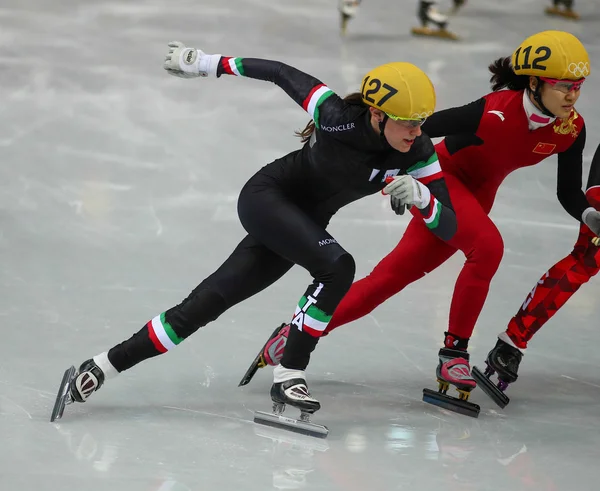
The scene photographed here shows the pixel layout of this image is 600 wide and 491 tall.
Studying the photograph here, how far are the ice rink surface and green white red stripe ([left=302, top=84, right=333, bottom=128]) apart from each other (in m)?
1.20

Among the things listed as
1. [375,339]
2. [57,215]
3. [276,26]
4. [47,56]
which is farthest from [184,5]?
[375,339]

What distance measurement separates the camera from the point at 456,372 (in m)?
4.44

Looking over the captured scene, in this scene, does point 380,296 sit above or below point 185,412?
above

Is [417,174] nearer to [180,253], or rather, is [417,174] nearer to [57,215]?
[180,253]

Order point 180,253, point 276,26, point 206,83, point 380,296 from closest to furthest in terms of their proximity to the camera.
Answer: point 380,296 → point 180,253 → point 206,83 → point 276,26

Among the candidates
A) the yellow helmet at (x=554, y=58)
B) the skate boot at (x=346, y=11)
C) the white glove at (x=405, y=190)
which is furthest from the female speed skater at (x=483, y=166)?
the skate boot at (x=346, y=11)

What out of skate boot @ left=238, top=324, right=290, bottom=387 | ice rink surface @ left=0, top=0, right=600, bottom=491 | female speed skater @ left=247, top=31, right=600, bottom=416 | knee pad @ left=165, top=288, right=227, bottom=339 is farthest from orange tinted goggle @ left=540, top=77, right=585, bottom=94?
knee pad @ left=165, top=288, right=227, bottom=339

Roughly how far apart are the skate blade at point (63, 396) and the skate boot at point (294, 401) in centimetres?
74

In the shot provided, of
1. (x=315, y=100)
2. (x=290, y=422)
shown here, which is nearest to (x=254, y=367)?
(x=290, y=422)

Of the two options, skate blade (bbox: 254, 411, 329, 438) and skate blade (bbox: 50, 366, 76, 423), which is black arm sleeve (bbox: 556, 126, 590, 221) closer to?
skate blade (bbox: 254, 411, 329, 438)

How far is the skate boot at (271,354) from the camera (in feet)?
14.9

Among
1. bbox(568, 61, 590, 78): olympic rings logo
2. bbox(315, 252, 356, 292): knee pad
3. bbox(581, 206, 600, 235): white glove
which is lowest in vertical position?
bbox(315, 252, 356, 292): knee pad

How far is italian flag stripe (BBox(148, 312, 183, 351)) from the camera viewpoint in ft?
13.4

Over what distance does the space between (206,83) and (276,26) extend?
2069 mm
